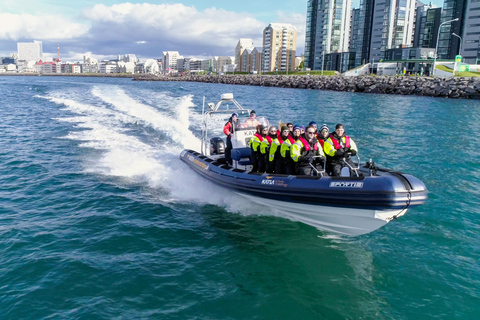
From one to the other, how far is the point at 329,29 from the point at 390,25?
15641mm

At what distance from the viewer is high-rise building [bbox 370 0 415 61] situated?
7931 centimetres

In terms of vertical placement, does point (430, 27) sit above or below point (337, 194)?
above

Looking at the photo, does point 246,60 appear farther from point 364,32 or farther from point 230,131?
point 230,131

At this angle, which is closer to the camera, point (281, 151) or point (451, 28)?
point (281, 151)

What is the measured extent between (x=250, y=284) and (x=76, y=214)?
13.9 ft

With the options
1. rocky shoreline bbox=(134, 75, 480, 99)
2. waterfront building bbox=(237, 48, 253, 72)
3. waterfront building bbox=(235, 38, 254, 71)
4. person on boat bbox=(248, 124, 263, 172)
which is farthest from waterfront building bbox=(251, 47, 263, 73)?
person on boat bbox=(248, 124, 263, 172)

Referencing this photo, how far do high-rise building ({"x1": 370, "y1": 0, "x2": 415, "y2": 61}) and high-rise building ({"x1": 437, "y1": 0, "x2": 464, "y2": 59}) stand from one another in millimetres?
7332

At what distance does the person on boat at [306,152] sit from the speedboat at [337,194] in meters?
0.22

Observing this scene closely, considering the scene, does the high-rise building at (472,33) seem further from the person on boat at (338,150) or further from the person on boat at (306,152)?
the person on boat at (306,152)

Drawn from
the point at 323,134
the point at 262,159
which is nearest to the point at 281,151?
the point at 262,159

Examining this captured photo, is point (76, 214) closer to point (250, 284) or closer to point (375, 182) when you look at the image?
point (250, 284)

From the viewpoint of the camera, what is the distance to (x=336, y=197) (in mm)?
5957

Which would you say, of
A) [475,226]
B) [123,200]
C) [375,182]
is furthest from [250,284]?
[475,226]

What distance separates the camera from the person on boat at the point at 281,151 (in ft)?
23.1
